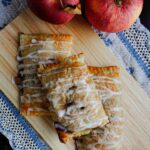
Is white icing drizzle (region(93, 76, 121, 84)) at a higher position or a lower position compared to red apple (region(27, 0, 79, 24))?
lower

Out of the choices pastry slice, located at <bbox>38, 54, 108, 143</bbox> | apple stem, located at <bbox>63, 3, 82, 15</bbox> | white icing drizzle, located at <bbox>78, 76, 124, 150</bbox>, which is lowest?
white icing drizzle, located at <bbox>78, 76, 124, 150</bbox>

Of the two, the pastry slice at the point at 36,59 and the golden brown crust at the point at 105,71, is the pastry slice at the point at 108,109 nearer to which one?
the golden brown crust at the point at 105,71

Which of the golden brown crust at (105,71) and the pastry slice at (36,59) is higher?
the pastry slice at (36,59)

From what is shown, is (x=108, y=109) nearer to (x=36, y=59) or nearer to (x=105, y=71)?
(x=105, y=71)

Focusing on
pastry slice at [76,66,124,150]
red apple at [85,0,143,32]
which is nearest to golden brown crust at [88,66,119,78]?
pastry slice at [76,66,124,150]

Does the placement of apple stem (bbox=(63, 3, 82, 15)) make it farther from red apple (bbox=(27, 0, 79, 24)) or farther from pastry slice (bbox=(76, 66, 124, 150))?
pastry slice (bbox=(76, 66, 124, 150))

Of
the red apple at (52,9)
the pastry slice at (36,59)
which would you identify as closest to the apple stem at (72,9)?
the red apple at (52,9)
